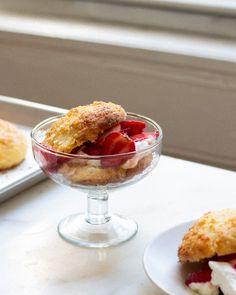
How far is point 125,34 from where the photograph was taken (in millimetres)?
1965

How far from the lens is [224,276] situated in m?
0.76

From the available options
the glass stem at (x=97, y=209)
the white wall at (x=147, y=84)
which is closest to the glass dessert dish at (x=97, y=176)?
the glass stem at (x=97, y=209)

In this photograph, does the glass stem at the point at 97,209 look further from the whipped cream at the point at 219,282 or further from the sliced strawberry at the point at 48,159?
the whipped cream at the point at 219,282

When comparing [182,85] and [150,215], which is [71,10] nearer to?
[182,85]

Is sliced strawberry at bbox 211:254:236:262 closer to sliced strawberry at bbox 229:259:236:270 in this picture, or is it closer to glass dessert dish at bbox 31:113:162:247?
sliced strawberry at bbox 229:259:236:270

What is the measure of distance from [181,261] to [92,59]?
1232mm

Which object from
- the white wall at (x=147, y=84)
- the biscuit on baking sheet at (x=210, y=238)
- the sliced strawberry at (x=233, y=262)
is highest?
the biscuit on baking sheet at (x=210, y=238)

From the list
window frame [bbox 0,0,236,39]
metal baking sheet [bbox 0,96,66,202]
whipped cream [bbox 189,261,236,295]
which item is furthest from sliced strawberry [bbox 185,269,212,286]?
window frame [bbox 0,0,236,39]

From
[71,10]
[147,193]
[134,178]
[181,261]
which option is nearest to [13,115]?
[147,193]

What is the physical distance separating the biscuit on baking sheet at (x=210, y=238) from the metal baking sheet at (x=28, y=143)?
341 millimetres

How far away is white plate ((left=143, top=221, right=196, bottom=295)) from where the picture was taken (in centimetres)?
78

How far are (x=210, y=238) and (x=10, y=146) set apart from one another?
0.49 metres

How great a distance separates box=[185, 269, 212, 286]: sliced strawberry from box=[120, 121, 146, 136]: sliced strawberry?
243 millimetres

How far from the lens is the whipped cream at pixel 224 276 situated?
75 cm
